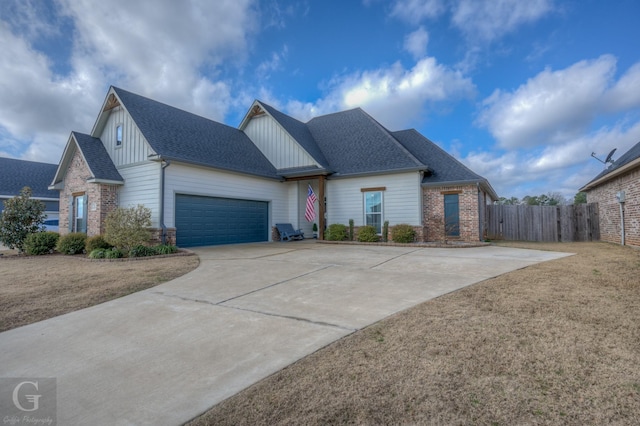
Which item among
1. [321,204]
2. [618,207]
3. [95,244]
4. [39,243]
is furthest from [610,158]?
[39,243]

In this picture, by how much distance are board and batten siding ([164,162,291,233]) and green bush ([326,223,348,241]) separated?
3.67 metres

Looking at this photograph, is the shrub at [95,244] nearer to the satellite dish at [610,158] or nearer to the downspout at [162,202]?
the downspout at [162,202]

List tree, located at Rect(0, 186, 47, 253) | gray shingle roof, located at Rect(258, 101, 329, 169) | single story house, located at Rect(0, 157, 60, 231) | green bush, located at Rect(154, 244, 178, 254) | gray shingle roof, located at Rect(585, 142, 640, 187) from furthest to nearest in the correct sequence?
1. single story house, located at Rect(0, 157, 60, 231)
2. gray shingle roof, located at Rect(258, 101, 329, 169)
3. tree, located at Rect(0, 186, 47, 253)
4. gray shingle roof, located at Rect(585, 142, 640, 187)
5. green bush, located at Rect(154, 244, 178, 254)

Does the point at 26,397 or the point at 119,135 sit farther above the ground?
the point at 119,135

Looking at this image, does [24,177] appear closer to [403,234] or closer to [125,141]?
[125,141]

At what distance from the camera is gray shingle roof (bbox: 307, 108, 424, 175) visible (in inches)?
606

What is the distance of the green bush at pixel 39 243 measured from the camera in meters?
12.3

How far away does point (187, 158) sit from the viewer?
42.5 ft

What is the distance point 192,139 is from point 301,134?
6370 millimetres

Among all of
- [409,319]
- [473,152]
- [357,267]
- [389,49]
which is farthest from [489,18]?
[473,152]

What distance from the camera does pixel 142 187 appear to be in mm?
13133

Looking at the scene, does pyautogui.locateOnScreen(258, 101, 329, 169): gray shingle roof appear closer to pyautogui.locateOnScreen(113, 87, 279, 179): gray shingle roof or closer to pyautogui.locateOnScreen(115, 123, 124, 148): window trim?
pyautogui.locateOnScreen(113, 87, 279, 179): gray shingle roof

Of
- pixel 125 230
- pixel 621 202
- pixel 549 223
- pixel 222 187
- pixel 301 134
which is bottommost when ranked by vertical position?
pixel 125 230

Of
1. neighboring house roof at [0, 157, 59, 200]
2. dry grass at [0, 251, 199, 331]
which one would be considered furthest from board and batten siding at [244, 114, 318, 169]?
neighboring house roof at [0, 157, 59, 200]
